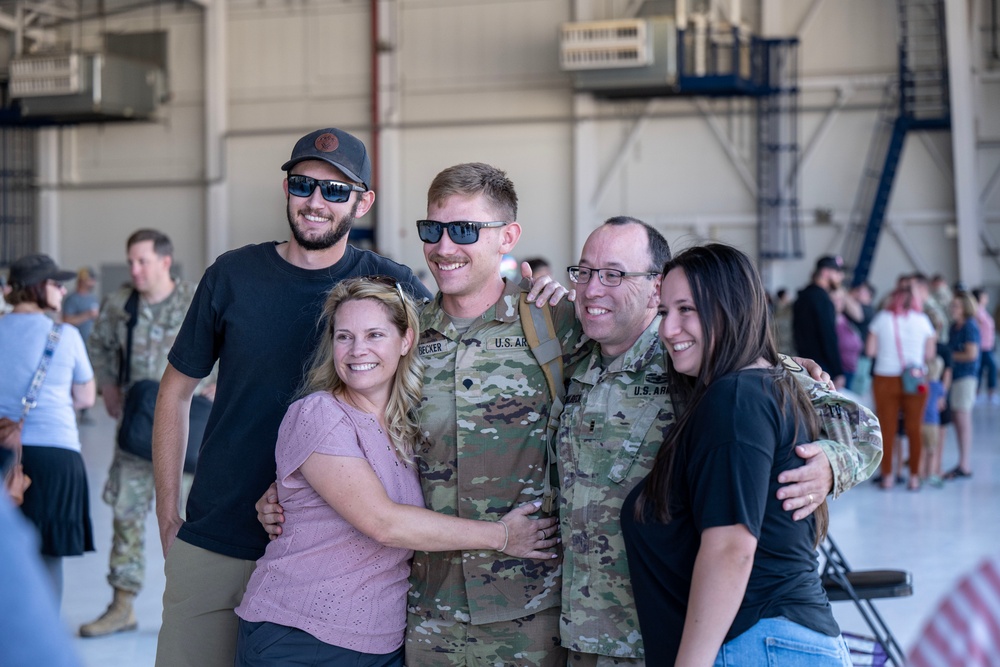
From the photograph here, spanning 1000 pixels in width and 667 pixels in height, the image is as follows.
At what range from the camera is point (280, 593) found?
2.27 m

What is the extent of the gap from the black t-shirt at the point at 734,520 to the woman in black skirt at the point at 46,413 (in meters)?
3.12

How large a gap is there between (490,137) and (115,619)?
41.6 feet

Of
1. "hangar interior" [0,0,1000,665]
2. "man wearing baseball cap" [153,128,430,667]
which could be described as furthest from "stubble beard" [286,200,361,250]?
"hangar interior" [0,0,1000,665]

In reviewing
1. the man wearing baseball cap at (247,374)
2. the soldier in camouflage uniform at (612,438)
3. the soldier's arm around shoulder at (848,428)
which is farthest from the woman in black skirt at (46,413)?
the soldier's arm around shoulder at (848,428)

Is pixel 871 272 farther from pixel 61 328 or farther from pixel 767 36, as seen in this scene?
pixel 61 328

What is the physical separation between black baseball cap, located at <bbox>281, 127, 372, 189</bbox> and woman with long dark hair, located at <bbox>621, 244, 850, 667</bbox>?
96 cm

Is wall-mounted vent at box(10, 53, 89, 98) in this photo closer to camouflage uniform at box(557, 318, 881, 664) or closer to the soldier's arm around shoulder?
camouflage uniform at box(557, 318, 881, 664)

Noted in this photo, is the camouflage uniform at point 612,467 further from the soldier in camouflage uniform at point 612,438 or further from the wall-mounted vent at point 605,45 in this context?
the wall-mounted vent at point 605,45

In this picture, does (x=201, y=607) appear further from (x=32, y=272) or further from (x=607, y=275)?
(x=32, y=272)

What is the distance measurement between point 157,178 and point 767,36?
10.5m

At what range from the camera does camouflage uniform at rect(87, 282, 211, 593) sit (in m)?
4.99

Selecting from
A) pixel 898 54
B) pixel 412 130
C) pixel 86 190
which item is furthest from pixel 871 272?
pixel 86 190

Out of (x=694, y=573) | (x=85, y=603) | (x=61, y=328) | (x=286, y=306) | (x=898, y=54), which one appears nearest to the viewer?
(x=694, y=573)

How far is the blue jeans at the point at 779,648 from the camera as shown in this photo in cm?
186
